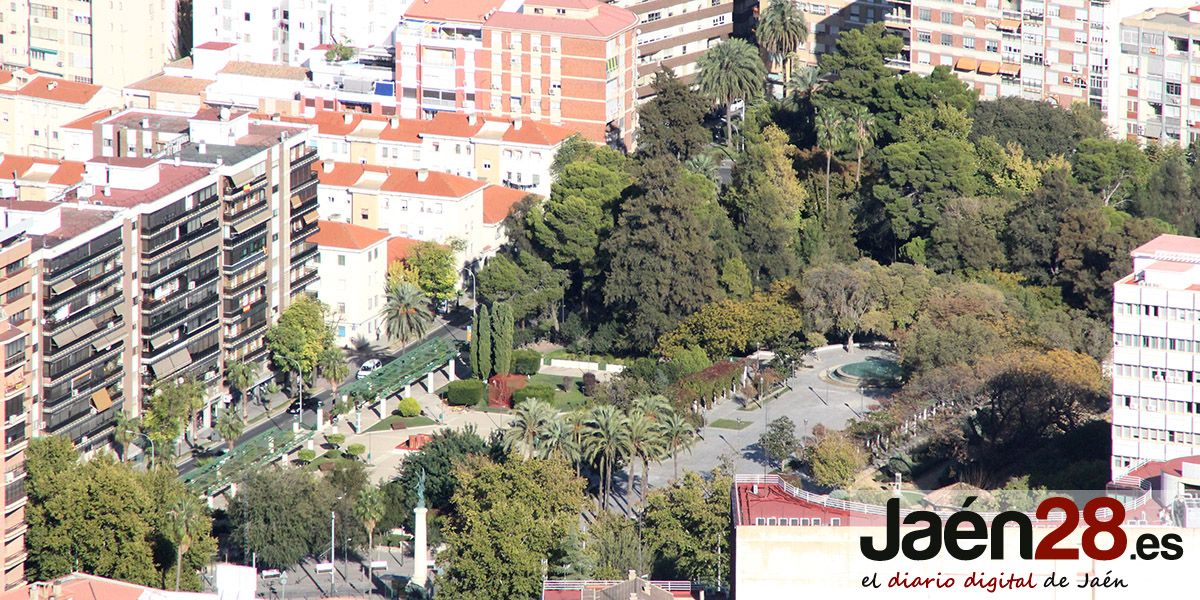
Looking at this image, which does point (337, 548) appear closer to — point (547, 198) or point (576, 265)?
point (576, 265)

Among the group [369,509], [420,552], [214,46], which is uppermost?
[214,46]

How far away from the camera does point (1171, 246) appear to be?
130m

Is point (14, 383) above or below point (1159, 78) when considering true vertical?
below

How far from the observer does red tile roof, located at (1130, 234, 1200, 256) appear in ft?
422

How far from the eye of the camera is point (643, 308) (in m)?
158

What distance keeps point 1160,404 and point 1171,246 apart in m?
7.17

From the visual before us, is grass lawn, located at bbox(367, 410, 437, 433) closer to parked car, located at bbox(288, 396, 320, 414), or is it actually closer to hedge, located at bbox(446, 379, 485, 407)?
hedge, located at bbox(446, 379, 485, 407)

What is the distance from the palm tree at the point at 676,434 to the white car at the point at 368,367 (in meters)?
21.1

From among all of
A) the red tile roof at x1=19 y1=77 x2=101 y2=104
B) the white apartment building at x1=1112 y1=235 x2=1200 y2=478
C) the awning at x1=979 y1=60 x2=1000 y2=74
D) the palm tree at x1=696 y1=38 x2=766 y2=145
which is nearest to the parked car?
the red tile roof at x1=19 y1=77 x2=101 y2=104

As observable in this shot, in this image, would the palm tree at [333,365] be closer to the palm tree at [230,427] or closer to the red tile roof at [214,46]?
the palm tree at [230,427]

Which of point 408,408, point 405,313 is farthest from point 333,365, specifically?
point 405,313

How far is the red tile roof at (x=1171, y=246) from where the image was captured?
422 ft

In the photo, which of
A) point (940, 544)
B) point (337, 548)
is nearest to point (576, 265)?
point (337, 548)

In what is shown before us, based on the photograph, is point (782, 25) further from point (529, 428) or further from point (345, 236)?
point (529, 428)
